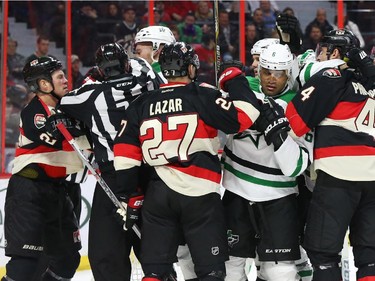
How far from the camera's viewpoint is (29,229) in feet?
12.1

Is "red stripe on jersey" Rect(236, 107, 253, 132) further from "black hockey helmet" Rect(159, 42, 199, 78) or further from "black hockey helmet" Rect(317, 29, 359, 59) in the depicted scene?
"black hockey helmet" Rect(317, 29, 359, 59)

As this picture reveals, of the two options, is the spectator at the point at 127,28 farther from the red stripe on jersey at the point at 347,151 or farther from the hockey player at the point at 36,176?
the red stripe on jersey at the point at 347,151

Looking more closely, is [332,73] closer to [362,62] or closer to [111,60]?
[362,62]

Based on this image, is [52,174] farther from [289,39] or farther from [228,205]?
[289,39]

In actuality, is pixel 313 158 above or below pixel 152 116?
below

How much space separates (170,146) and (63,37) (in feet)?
11.1

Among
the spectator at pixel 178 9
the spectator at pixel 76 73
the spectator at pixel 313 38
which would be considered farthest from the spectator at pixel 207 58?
the spectator at pixel 76 73

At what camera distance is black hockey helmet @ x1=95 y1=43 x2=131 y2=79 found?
11.4ft

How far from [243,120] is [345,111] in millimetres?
425

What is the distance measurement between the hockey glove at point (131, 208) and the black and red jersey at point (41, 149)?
1.60 ft

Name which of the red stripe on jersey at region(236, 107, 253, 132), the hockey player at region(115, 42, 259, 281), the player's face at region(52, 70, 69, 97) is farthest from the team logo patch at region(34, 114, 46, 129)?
the red stripe on jersey at region(236, 107, 253, 132)

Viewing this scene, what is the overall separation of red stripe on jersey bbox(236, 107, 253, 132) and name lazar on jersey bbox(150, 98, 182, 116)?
22cm

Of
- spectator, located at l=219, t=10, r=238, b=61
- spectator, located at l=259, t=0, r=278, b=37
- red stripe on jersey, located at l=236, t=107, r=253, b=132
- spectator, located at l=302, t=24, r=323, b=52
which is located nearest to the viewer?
red stripe on jersey, located at l=236, t=107, r=253, b=132

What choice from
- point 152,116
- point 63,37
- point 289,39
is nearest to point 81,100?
point 152,116
